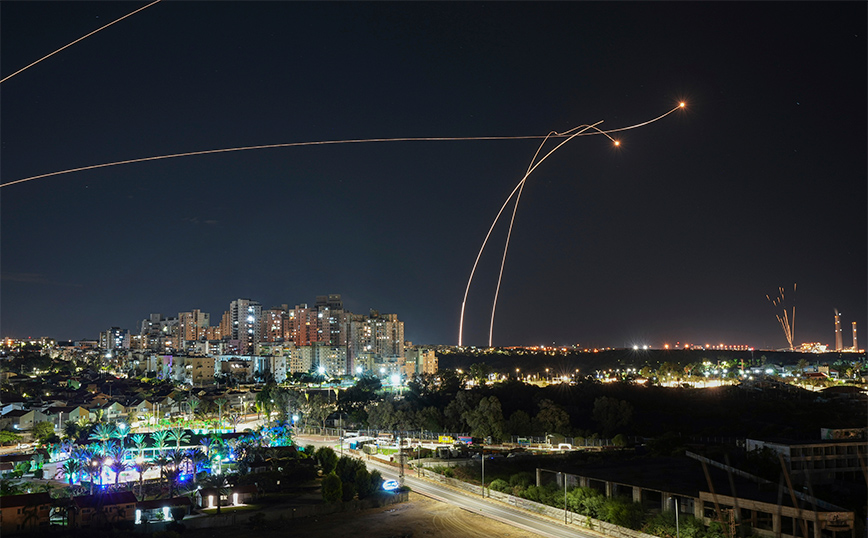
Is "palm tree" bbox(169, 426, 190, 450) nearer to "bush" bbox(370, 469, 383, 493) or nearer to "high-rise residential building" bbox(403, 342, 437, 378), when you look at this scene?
"bush" bbox(370, 469, 383, 493)

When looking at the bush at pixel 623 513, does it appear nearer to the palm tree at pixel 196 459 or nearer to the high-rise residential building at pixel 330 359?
the palm tree at pixel 196 459

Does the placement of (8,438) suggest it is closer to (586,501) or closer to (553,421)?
(553,421)

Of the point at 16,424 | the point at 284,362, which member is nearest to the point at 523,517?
the point at 16,424

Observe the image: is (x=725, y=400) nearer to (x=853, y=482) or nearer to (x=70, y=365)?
(x=853, y=482)

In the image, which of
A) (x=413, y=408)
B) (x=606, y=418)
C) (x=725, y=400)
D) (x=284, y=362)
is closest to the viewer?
(x=606, y=418)

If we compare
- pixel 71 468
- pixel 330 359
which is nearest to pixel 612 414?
pixel 71 468
